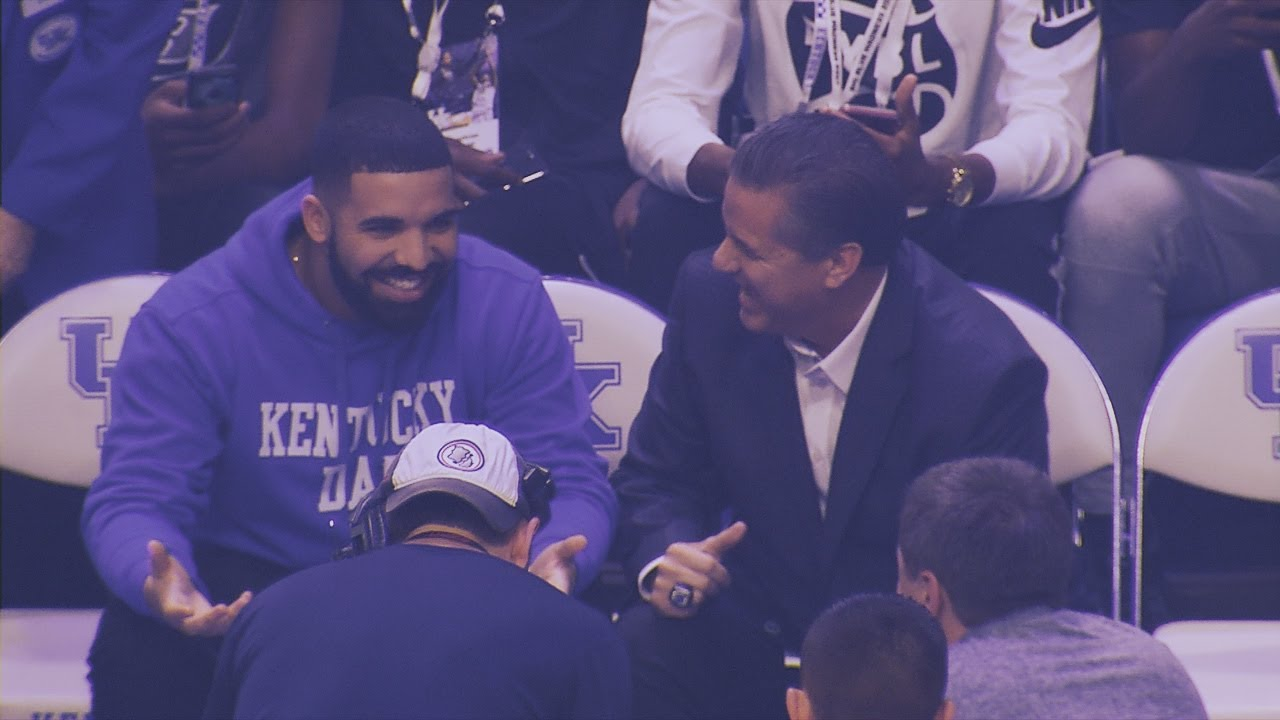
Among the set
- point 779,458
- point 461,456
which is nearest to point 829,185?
point 779,458

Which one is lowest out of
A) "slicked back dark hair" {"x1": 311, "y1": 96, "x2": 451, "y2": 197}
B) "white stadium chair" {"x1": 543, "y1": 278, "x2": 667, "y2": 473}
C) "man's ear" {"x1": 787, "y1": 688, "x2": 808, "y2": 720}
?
"white stadium chair" {"x1": 543, "y1": 278, "x2": 667, "y2": 473}

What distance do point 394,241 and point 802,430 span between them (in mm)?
831

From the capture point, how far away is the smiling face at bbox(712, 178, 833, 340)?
347cm

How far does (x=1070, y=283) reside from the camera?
13.4 feet

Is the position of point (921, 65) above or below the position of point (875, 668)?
above

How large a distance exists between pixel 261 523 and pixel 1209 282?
79.0 inches

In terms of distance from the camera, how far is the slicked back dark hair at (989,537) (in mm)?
2805

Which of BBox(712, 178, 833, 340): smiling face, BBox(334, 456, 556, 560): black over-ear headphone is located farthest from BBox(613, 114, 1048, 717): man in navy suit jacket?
BBox(334, 456, 556, 560): black over-ear headphone

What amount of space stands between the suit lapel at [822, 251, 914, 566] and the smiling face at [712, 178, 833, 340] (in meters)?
0.14

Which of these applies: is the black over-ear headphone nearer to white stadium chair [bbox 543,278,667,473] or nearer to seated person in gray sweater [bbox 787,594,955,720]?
seated person in gray sweater [bbox 787,594,955,720]

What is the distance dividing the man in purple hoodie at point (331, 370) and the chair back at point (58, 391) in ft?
1.05

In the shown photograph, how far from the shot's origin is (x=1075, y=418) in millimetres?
3639

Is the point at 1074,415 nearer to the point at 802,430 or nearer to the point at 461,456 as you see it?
the point at 802,430

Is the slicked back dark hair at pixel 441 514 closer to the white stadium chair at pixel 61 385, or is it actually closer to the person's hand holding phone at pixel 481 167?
the white stadium chair at pixel 61 385
